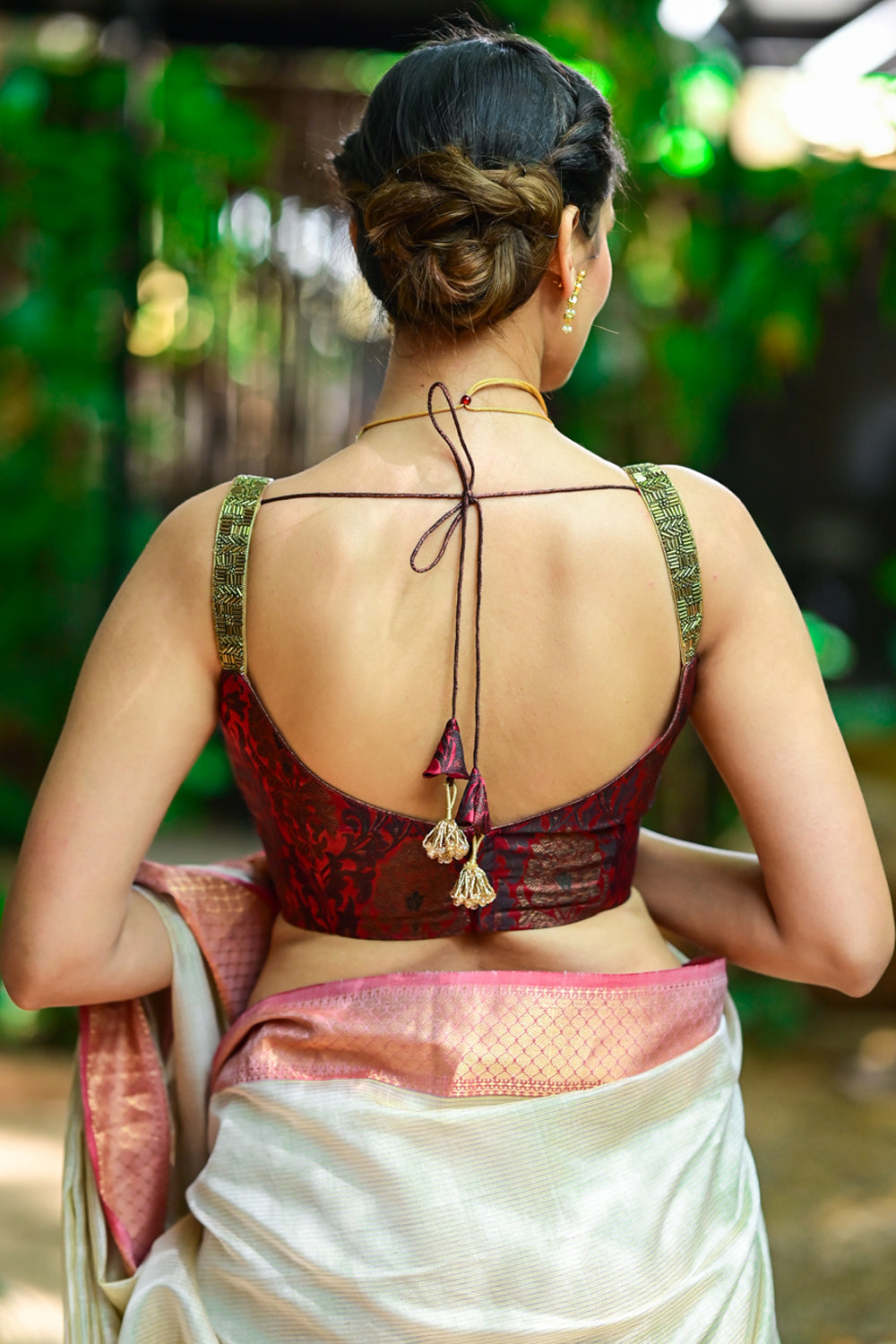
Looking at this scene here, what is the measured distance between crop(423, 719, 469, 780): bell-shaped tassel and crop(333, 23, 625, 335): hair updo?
1.08 ft

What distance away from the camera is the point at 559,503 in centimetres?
102

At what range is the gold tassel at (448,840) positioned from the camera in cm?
100

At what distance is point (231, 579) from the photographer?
1.02 m

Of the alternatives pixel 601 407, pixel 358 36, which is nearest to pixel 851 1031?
pixel 601 407

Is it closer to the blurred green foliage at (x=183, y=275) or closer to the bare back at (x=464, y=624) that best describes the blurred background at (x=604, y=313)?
the blurred green foliage at (x=183, y=275)

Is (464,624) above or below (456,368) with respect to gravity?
below

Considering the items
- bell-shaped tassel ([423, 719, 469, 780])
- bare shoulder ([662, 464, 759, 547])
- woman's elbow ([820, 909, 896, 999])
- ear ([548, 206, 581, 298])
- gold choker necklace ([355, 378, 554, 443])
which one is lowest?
woman's elbow ([820, 909, 896, 999])

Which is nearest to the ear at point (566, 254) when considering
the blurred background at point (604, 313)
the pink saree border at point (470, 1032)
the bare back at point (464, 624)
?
the bare back at point (464, 624)

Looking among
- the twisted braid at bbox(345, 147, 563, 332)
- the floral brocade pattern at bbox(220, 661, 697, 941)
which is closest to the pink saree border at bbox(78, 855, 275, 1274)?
the floral brocade pattern at bbox(220, 661, 697, 941)

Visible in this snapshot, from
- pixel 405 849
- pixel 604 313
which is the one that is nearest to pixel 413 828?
pixel 405 849

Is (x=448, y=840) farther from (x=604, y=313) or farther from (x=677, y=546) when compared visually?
(x=604, y=313)

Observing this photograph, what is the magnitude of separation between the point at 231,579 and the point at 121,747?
0.16 metres

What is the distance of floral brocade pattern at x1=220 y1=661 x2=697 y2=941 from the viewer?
3.43 feet

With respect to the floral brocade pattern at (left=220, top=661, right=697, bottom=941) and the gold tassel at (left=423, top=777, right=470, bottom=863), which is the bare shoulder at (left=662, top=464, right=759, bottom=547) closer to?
the floral brocade pattern at (left=220, top=661, right=697, bottom=941)
